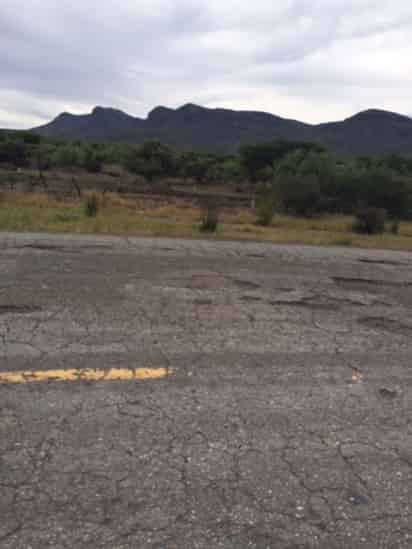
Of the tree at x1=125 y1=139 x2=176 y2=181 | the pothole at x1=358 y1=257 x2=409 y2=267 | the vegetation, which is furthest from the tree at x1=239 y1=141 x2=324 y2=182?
the pothole at x1=358 y1=257 x2=409 y2=267

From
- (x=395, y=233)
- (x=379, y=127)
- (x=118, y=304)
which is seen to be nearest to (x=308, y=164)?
(x=395, y=233)

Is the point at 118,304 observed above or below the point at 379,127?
below

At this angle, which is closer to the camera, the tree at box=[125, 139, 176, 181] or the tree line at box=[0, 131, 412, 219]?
the tree line at box=[0, 131, 412, 219]

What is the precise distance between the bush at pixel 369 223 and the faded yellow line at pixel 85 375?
15.6 m

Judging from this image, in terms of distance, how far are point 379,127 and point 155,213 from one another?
133697mm

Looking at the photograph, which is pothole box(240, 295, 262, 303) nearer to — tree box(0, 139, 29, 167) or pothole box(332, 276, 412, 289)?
pothole box(332, 276, 412, 289)

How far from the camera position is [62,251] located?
8.83 meters

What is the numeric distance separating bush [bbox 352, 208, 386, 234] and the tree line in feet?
28.4

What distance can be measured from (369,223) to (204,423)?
53.6 feet

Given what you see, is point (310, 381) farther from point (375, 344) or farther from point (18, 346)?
point (18, 346)

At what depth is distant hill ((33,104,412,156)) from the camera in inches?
4722

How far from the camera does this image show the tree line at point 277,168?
29728 millimetres

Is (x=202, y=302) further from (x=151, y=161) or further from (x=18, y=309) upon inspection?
(x=151, y=161)

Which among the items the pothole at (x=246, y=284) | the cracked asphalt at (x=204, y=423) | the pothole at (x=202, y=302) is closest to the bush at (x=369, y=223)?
the pothole at (x=246, y=284)
